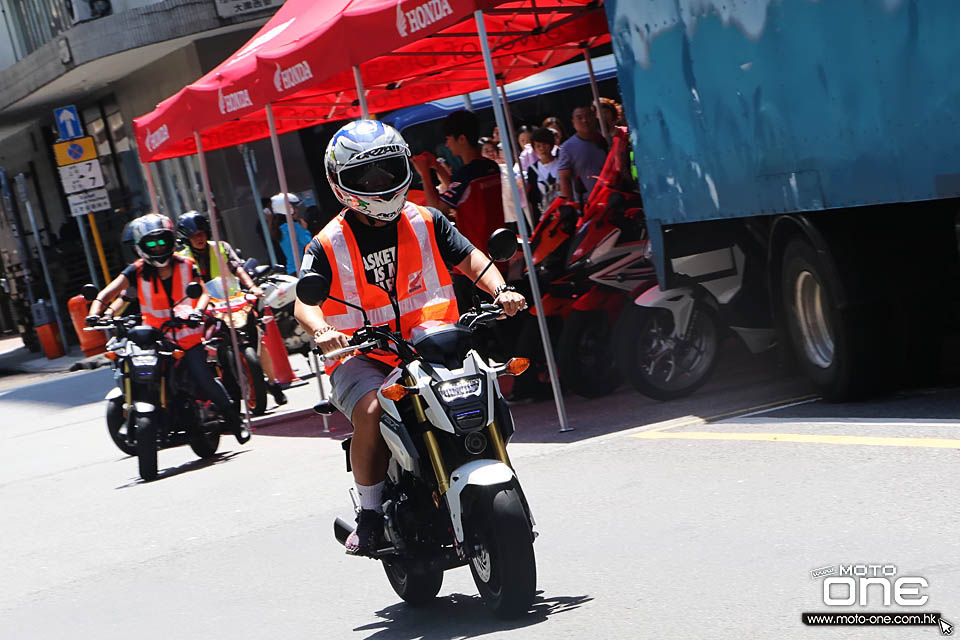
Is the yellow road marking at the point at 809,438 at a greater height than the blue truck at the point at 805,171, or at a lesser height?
lesser

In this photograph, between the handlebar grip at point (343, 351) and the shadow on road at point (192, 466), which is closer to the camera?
the handlebar grip at point (343, 351)

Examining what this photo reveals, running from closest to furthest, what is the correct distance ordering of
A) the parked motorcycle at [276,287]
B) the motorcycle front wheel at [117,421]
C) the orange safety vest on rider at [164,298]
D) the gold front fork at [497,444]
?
the gold front fork at [497,444] → the orange safety vest on rider at [164,298] → the motorcycle front wheel at [117,421] → the parked motorcycle at [276,287]

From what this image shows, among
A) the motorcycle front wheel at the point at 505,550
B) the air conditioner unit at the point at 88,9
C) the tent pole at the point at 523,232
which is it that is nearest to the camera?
the motorcycle front wheel at the point at 505,550

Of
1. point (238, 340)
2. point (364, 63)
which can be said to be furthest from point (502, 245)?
point (238, 340)

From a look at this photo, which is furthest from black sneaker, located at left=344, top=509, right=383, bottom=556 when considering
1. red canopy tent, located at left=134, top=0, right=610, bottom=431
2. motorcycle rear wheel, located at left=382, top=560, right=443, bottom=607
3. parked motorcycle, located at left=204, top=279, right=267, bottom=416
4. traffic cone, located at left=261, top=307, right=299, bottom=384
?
traffic cone, located at left=261, top=307, right=299, bottom=384

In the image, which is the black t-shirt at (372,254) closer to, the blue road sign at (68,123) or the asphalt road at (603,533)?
the asphalt road at (603,533)

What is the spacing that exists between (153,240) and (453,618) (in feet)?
23.1

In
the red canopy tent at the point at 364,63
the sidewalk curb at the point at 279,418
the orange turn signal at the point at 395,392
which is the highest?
the red canopy tent at the point at 364,63

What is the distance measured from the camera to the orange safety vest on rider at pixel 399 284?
593 cm

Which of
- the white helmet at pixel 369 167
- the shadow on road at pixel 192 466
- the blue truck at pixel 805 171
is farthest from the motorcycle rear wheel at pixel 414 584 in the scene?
the shadow on road at pixel 192 466

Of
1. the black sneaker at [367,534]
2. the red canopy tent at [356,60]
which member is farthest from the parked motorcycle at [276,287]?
the black sneaker at [367,534]

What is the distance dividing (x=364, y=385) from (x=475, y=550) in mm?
872

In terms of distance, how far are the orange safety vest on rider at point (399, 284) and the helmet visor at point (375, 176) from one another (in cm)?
22

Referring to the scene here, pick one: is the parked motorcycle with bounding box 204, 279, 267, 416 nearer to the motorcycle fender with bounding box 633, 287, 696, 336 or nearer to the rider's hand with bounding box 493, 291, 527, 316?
the motorcycle fender with bounding box 633, 287, 696, 336
